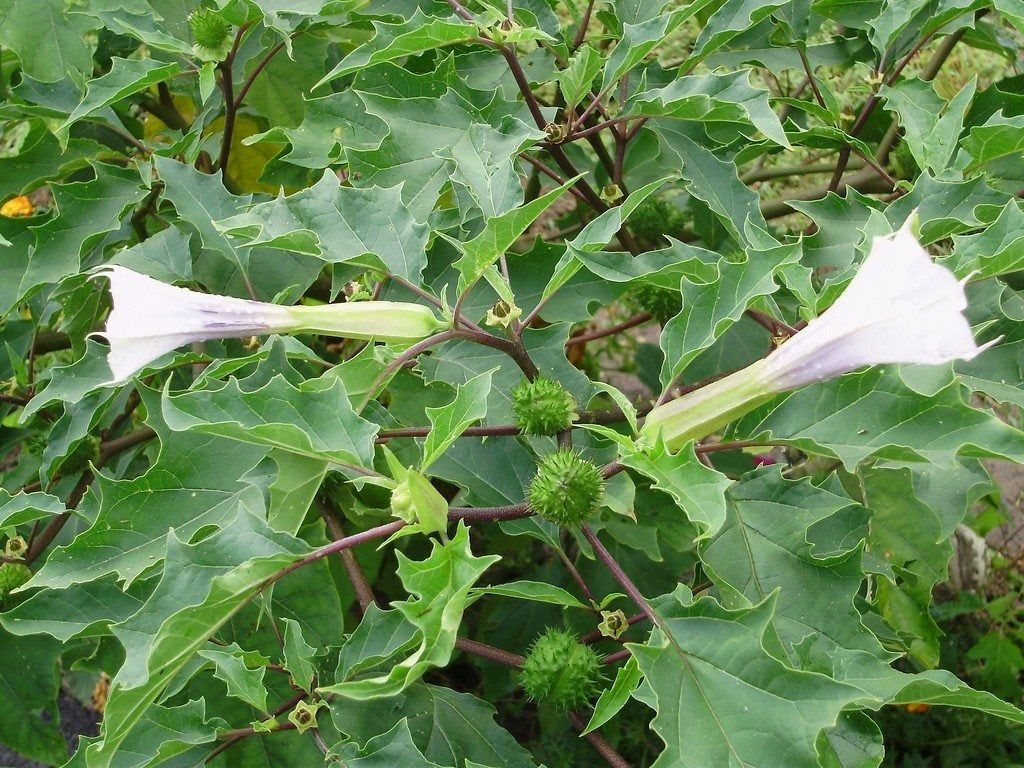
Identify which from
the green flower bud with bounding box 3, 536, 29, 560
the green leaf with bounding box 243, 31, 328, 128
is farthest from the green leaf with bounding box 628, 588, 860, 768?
the green leaf with bounding box 243, 31, 328, 128

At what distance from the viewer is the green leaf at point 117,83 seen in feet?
4.56

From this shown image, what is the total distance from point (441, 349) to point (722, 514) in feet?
1.99

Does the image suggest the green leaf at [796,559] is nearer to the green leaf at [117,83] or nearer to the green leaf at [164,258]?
the green leaf at [164,258]

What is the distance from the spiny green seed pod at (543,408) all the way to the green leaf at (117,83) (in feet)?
2.47

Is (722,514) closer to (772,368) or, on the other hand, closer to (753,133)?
(772,368)

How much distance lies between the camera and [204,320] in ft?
3.61

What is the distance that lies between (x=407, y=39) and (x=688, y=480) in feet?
2.28

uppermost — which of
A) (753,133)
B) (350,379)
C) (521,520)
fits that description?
(753,133)

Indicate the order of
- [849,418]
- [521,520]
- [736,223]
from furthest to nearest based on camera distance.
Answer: [736,223] < [521,520] < [849,418]

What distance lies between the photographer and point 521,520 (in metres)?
1.30

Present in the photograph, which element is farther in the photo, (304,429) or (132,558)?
(132,558)

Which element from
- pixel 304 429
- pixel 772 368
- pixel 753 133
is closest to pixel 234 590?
pixel 304 429

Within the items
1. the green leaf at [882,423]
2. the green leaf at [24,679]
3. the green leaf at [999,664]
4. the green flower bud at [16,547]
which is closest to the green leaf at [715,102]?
the green leaf at [882,423]

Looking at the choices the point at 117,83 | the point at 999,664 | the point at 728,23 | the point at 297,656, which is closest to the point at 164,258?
the point at 117,83
